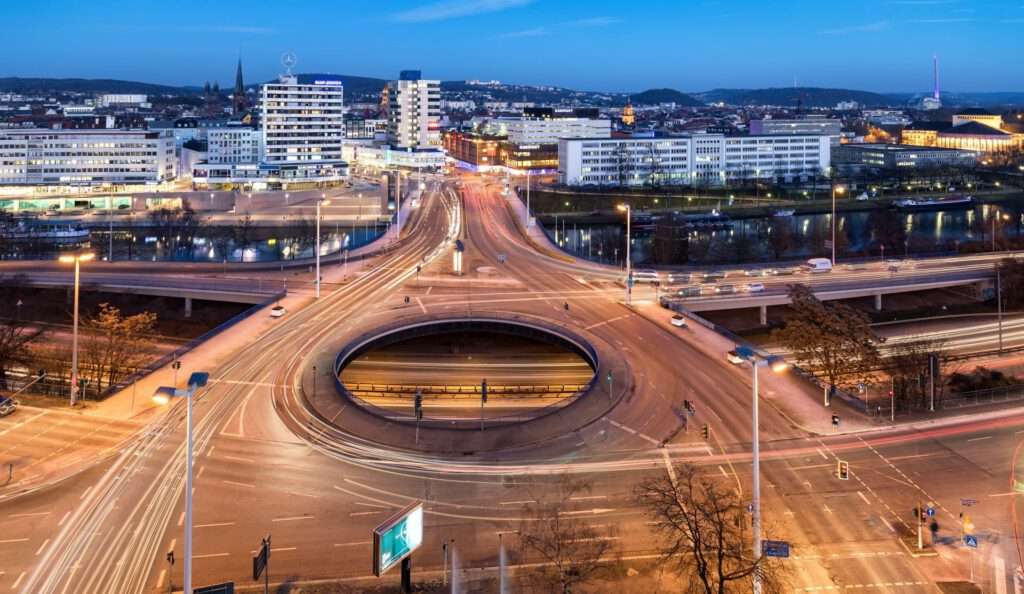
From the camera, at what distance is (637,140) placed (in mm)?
91062

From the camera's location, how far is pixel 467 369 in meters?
28.4

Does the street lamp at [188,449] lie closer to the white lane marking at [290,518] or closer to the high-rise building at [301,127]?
the white lane marking at [290,518]

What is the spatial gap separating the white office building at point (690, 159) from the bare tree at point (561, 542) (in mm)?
73600

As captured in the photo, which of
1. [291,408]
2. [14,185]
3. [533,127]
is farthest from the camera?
[533,127]

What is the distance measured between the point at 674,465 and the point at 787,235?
4102 cm

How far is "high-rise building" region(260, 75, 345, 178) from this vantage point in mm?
84562

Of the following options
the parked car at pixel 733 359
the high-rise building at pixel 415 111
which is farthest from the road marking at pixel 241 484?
the high-rise building at pixel 415 111

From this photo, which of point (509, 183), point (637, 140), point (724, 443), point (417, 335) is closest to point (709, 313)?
point (417, 335)

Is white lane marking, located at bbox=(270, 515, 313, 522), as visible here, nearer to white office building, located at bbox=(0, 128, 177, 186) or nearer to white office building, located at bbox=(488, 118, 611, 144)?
white office building, located at bbox=(0, 128, 177, 186)

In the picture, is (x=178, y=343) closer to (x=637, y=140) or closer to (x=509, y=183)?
(x=509, y=183)

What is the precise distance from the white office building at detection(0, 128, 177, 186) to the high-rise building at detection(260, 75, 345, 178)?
37.9 feet

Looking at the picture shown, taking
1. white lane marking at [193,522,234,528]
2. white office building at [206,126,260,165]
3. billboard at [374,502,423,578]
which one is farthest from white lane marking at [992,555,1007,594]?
white office building at [206,126,260,165]

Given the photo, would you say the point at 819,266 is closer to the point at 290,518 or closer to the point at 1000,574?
the point at 1000,574

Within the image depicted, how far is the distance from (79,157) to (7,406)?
6712 cm
